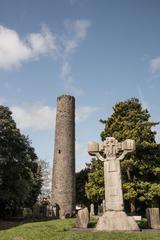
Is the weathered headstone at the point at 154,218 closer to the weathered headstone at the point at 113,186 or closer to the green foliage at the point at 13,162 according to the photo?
the weathered headstone at the point at 113,186

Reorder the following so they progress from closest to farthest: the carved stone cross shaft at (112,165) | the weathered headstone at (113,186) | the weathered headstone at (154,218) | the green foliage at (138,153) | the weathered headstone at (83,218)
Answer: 1. the weathered headstone at (113,186)
2. the carved stone cross shaft at (112,165)
3. the weathered headstone at (154,218)
4. the weathered headstone at (83,218)
5. the green foliage at (138,153)

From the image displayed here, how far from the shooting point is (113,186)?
11.9m

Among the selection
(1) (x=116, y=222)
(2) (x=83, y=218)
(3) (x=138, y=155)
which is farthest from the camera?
(3) (x=138, y=155)

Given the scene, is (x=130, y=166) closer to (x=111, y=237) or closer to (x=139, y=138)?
(x=139, y=138)

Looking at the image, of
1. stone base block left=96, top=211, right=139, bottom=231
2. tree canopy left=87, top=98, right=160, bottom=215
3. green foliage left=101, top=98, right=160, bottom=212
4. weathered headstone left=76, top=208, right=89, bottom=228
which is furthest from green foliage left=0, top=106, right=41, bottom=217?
stone base block left=96, top=211, right=139, bottom=231

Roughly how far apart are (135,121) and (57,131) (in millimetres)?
13398

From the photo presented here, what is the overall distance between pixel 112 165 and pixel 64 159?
24253 millimetres

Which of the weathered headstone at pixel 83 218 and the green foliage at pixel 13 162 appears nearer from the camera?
the weathered headstone at pixel 83 218

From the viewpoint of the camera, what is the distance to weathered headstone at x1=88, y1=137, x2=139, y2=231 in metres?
11.2

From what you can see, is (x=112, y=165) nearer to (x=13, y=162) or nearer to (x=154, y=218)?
(x=154, y=218)

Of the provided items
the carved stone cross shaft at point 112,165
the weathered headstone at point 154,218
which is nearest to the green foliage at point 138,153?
the weathered headstone at point 154,218

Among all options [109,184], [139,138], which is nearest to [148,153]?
[139,138]

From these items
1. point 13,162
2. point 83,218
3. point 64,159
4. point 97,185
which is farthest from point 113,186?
point 64,159

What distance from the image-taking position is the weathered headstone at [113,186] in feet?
36.6
